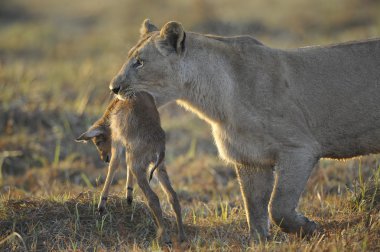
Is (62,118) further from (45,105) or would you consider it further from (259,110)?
(259,110)

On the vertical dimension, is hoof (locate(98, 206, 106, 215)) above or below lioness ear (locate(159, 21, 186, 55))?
below

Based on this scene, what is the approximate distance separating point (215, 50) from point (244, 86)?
459 mm

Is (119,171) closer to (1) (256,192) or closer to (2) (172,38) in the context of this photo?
(1) (256,192)

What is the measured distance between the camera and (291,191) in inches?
233

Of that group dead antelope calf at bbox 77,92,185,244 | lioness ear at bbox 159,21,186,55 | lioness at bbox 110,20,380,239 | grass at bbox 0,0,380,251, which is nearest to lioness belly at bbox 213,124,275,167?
lioness at bbox 110,20,380,239

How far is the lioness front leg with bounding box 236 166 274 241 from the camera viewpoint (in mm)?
6508

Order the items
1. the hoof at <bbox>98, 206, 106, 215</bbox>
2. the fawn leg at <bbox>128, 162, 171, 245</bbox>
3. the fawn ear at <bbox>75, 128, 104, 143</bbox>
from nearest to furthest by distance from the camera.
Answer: the fawn leg at <bbox>128, 162, 171, 245</bbox> → the hoof at <bbox>98, 206, 106, 215</bbox> → the fawn ear at <bbox>75, 128, 104, 143</bbox>

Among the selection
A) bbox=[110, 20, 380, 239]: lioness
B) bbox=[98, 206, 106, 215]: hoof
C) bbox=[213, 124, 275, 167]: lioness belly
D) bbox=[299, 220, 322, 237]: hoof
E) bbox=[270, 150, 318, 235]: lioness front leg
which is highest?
bbox=[110, 20, 380, 239]: lioness

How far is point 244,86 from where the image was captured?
20.5ft

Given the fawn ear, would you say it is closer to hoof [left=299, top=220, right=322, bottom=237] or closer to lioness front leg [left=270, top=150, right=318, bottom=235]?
lioness front leg [left=270, top=150, right=318, bottom=235]

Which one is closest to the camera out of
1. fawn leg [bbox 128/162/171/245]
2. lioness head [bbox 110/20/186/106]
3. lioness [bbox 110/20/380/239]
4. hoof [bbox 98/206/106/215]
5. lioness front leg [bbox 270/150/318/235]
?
lioness front leg [bbox 270/150/318/235]

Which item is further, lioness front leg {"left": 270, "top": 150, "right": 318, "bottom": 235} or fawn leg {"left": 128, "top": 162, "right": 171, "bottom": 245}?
fawn leg {"left": 128, "top": 162, "right": 171, "bottom": 245}

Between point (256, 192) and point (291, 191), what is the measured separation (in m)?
0.69

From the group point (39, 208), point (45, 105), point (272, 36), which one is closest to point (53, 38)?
point (272, 36)
